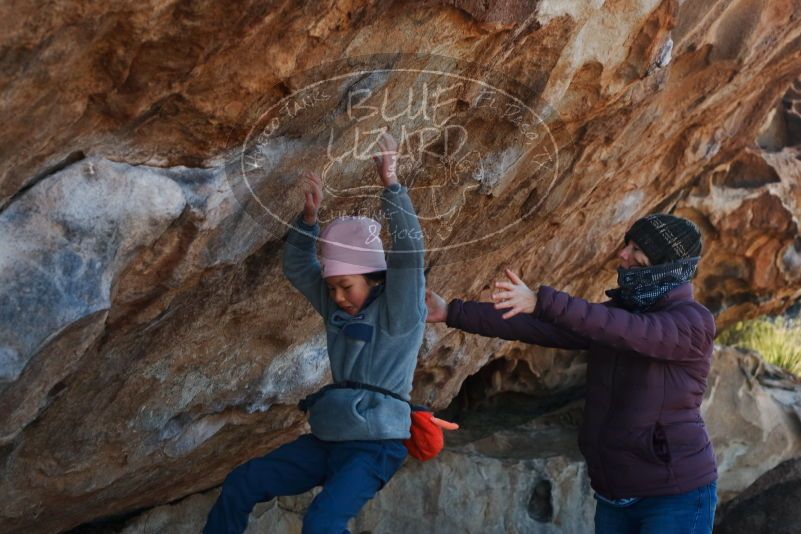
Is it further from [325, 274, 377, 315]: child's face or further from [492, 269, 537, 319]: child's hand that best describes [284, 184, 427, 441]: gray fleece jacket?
[492, 269, 537, 319]: child's hand

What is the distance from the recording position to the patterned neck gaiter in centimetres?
314

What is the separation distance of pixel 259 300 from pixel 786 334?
647 centimetres

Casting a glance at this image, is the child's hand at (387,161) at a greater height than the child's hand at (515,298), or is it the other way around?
the child's hand at (387,161)

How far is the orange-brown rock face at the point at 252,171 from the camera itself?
250 cm

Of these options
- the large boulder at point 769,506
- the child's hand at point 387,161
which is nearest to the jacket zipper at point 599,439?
the child's hand at point 387,161

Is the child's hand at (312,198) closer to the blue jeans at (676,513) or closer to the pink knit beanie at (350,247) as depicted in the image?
the pink knit beanie at (350,247)

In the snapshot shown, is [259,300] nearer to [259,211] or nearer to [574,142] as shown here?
[259,211]

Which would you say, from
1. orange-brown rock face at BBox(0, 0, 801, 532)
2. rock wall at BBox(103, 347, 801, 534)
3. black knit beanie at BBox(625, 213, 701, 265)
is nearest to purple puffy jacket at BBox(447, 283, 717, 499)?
black knit beanie at BBox(625, 213, 701, 265)

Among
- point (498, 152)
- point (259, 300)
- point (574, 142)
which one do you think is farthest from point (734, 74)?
point (259, 300)

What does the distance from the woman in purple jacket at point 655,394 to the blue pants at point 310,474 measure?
0.57 meters

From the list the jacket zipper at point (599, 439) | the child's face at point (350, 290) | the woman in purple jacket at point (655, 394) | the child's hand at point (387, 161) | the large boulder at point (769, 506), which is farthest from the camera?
the large boulder at point (769, 506)

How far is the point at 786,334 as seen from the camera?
346 inches

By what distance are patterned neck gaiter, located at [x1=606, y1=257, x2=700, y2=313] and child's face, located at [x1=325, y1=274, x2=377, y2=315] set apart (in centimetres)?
85

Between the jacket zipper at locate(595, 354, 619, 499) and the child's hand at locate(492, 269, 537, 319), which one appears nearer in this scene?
the child's hand at locate(492, 269, 537, 319)
